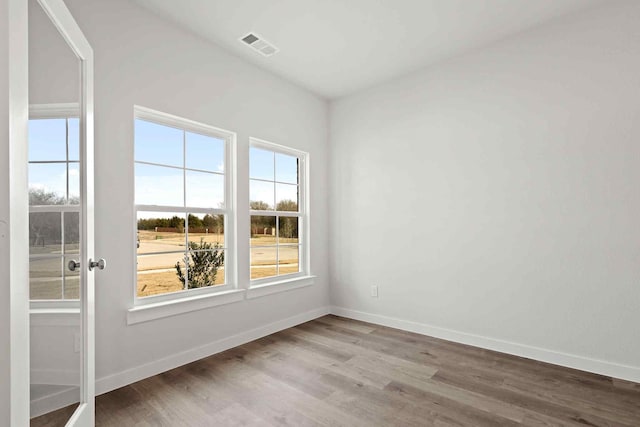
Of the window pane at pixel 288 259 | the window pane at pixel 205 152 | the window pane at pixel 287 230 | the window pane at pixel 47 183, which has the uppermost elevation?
Answer: the window pane at pixel 205 152

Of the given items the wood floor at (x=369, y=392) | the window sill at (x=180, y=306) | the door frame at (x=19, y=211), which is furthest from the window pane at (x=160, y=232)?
the door frame at (x=19, y=211)

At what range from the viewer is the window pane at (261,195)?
3.38 metres

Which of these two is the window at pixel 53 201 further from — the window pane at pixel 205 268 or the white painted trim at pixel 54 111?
the window pane at pixel 205 268

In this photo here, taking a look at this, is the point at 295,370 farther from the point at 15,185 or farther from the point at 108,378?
the point at 15,185

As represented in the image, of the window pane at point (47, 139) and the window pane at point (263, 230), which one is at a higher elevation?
the window pane at point (47, 139)

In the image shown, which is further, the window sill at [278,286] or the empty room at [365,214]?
the window sill at [278,286]

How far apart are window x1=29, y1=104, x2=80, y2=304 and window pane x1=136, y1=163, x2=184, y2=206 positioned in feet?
3.26

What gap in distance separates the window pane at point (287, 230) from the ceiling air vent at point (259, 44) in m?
1.70

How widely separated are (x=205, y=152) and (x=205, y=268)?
106cm

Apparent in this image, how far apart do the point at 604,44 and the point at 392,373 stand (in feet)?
9.70

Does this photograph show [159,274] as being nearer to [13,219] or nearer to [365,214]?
[13,219]

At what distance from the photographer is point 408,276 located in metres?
3.48

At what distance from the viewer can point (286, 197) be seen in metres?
3.79

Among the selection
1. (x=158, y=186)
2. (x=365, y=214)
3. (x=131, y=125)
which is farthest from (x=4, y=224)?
(x=365, y=214)
